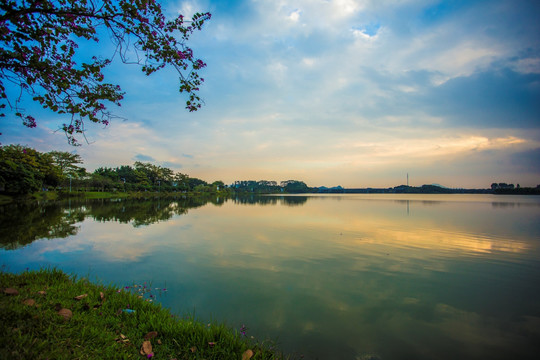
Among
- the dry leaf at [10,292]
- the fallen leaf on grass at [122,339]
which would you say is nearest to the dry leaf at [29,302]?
the dry leaf at [10,292]

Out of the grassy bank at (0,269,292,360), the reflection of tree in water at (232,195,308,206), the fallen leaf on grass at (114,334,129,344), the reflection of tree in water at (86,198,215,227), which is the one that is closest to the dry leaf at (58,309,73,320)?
the grassy bank at (0,269,292,360)

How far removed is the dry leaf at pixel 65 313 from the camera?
3.66 m

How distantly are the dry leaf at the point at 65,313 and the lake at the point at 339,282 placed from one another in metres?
1.96

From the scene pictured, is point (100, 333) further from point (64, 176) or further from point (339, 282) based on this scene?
point (64, 176)

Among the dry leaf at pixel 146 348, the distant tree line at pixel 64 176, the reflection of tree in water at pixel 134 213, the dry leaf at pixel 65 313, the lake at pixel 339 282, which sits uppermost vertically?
the distant tree line at pixel 64 176

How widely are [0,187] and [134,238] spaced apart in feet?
124

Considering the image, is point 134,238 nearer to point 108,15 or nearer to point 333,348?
point 108,15

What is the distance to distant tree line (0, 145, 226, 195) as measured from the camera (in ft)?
113

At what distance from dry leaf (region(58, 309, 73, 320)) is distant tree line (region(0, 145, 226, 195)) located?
4.49 m

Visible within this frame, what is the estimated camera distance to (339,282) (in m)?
6.74

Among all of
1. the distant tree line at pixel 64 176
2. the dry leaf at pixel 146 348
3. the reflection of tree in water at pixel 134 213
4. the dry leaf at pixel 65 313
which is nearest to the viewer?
the dry leaf at pixel 146 348

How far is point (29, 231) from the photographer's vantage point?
43.2 feet

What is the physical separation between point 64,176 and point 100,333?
71042 mm

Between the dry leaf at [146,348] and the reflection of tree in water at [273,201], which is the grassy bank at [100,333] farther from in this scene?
the reflection of tree in water at [273,201]
